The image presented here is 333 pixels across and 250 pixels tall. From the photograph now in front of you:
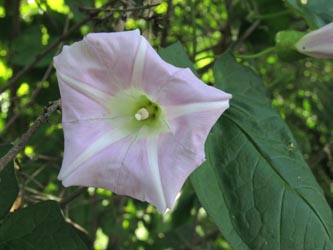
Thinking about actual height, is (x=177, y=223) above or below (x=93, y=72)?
below

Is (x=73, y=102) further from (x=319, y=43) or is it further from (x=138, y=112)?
(x=319, y=43)

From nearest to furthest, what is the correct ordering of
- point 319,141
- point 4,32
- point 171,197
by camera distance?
point 171,197, point 4,32, point 319,141

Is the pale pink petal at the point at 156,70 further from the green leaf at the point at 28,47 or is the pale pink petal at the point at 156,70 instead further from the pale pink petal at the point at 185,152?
the green leaf at the point at 28,47

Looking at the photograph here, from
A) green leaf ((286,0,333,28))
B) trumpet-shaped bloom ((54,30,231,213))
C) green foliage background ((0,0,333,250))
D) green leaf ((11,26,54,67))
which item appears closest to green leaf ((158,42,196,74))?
green foliage background ((0,0,333,250))

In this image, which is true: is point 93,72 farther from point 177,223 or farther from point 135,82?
point 177,223

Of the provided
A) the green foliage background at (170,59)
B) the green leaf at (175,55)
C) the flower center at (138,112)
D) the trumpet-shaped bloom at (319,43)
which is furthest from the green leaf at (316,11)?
the flower center at (138,112)

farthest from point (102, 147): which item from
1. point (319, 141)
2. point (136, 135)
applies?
point (319, 141)

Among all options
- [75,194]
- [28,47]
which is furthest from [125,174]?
[28,47]
